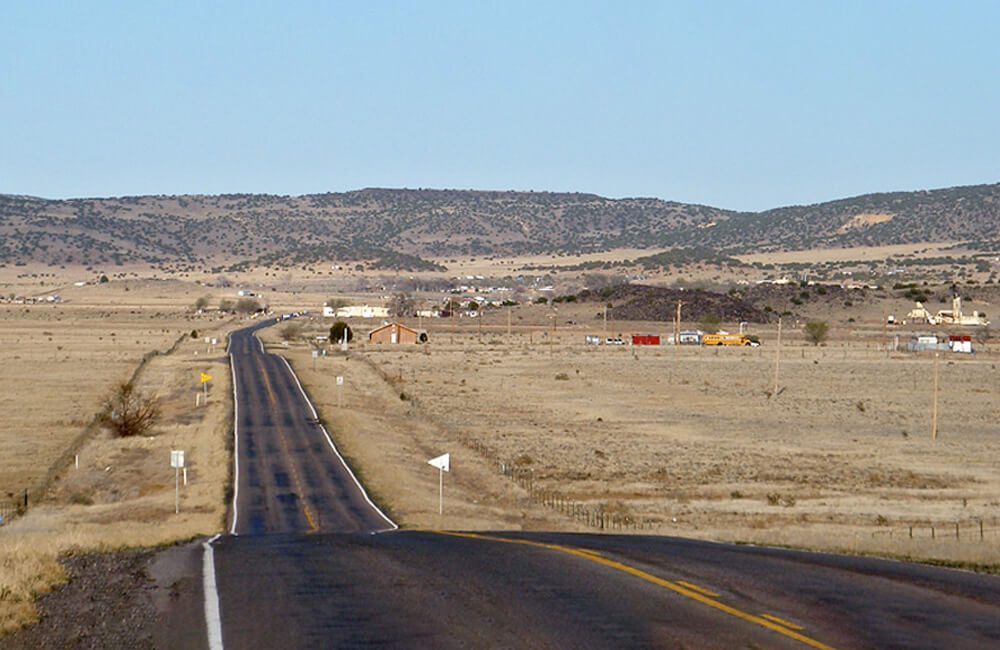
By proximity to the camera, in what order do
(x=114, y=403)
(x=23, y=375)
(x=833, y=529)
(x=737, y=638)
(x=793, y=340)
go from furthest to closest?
(x=793, y=340) → (x=23, y=375) → (x=114, y=403) → (x=833, y=529) → (x=737, y=638)

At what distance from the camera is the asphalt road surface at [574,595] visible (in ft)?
36.9

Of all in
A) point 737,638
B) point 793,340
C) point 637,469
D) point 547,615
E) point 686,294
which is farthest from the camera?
point 686,294

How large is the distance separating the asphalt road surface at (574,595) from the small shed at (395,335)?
10471 centimetres

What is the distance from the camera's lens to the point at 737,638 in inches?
436

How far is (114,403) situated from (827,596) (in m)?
52.7

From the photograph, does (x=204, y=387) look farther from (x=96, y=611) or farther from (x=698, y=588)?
(x=698, y=588)

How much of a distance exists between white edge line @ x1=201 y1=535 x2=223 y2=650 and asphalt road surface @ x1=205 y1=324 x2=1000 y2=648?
52 mm

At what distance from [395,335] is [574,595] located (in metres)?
112

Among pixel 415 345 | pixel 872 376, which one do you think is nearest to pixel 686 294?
pixel 415 345

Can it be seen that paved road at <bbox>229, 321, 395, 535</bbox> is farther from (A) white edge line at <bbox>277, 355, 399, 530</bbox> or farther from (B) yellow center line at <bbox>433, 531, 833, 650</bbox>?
(B) yellow center line at <bbox>433, 531, 833, 650</bbox>

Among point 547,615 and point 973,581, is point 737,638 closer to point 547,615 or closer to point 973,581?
point 547,615

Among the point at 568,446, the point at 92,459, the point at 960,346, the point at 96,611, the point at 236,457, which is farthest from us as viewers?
the point at 960,346

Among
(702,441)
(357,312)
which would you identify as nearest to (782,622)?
(702,441)

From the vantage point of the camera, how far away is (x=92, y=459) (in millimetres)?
46344
